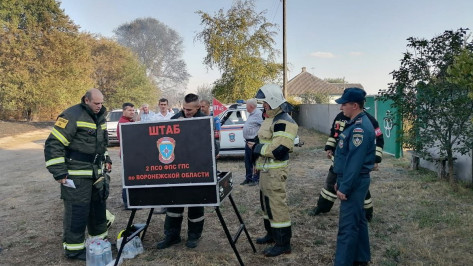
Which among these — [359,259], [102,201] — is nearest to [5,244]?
[102,201]

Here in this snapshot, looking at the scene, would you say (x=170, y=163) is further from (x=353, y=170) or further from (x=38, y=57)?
(x=38, y=57)

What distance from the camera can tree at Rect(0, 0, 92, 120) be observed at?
25109 millimetres

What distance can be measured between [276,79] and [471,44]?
1601 cm

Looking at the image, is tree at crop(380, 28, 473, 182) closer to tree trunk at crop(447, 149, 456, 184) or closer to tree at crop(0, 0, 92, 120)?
tree trunk at crop(447, 149, 456, 184)

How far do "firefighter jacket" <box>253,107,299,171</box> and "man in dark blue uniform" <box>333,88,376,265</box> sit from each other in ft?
1.83

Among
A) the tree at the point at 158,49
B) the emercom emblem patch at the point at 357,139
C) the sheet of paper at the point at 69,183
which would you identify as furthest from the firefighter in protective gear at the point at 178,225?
the tree at the point at 158,49

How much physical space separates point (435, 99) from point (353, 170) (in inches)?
171

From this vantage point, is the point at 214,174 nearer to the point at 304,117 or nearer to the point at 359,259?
the point at 359,259

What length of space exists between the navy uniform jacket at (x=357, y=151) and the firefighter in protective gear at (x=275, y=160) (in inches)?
26.8

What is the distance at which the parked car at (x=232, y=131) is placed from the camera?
10898 millimetres

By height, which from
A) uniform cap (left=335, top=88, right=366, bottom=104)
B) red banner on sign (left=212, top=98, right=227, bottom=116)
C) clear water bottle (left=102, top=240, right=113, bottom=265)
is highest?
uniform cap (left=335, top=88, right=366, bottom=104)

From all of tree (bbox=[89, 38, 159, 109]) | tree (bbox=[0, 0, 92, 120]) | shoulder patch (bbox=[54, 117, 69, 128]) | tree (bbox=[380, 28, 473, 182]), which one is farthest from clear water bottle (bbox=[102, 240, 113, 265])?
tree (bbox=[89, 38, 159, 109])

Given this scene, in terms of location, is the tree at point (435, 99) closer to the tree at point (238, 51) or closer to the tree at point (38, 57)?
the tree at point (238, 51)

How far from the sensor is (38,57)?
1073 inches
